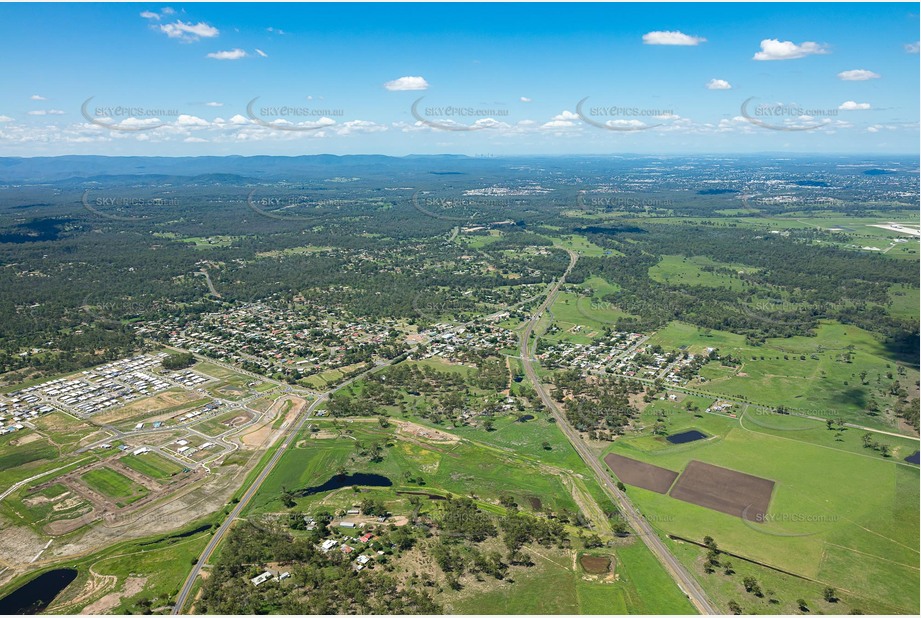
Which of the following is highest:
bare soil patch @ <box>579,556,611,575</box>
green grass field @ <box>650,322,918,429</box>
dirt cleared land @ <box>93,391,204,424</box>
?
green grass field @ <box>650,322,918,429</box>

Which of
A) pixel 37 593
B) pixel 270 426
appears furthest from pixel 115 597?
pixel 270 426

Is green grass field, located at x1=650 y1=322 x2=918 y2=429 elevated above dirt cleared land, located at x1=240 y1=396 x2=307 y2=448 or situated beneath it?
elevated above

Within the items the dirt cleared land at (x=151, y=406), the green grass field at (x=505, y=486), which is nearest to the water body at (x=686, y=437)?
the green grass field at (x=505, y=486)

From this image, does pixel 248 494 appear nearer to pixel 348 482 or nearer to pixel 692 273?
pixel 348 482

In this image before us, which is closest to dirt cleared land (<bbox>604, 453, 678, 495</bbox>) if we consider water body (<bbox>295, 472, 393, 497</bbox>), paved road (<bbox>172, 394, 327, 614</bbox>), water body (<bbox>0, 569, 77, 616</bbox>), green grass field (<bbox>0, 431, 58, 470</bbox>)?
water body (<bbox>295, 472, 393, 497</bbox>)

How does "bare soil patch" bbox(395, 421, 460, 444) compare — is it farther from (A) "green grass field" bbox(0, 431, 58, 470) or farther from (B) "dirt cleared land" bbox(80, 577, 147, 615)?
(A) "green grass field" bbox(0, 431, 58, 470)

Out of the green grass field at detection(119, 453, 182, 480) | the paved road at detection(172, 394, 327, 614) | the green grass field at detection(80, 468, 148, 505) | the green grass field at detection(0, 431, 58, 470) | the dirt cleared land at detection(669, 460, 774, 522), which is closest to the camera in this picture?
the paved road at detection(172, 394, 327, 614)
